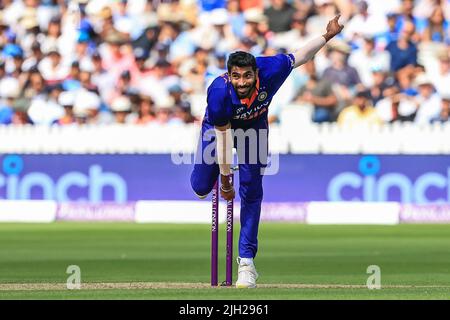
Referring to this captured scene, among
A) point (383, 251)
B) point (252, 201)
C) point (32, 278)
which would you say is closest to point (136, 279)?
point (32, 278)

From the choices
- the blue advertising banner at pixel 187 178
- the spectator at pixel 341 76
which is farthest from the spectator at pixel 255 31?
the blue advertising banner at pixel 187 178

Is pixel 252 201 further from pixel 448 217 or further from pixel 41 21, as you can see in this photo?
pixel 41 21

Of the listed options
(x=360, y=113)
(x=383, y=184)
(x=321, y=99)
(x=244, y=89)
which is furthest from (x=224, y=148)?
(x=321, y=99)

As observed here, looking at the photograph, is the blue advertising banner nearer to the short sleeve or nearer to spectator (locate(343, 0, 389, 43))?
spectator (locate(343, 0, 389, 43))

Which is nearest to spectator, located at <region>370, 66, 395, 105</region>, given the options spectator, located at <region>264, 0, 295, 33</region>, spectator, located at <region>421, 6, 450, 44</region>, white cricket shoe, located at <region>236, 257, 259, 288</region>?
spectator, located at <region>421, 6, 450, 44</region>

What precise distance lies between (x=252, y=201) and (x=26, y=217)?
9.50 m

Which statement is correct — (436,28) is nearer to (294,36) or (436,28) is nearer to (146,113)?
(294,36)

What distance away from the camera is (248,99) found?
9.11 meters

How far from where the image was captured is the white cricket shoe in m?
9.49

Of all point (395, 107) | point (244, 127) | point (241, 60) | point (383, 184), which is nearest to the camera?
point (241, 60)

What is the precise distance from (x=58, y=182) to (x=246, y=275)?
9.52m

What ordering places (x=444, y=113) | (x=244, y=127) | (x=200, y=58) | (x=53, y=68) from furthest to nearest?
1. (x=53, y=68)
2. (x=200, y=58)
3. (x=444, y=113)
4. (x=244, y=127)

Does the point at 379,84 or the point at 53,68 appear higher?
the point at 53,68

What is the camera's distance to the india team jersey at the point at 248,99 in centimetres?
900
